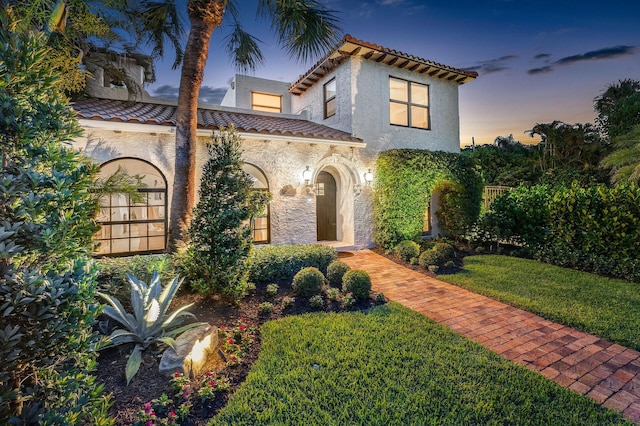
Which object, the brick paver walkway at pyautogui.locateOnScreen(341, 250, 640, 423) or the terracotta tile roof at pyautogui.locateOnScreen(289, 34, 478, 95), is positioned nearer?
the brick paver walkway at pyautogui.locateOnScreen(341, 250, 640, 423)

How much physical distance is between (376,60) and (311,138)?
444 cm

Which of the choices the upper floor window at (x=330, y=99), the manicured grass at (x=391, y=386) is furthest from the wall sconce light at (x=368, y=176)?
the manicured grass at (x=391, y=386)

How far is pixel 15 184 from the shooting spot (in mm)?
1703

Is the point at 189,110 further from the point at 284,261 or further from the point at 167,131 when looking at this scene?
the point at 284,261

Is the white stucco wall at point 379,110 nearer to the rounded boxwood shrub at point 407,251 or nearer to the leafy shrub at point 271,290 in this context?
the rounded boxwood shrub at point 407,251

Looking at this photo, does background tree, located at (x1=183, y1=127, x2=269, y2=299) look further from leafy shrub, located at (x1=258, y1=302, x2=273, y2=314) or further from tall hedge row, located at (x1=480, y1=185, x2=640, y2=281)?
tall hedge row, located at (x1=480, y1=185, x2=640, y2=281)

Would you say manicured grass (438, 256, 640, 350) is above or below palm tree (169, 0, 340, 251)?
below

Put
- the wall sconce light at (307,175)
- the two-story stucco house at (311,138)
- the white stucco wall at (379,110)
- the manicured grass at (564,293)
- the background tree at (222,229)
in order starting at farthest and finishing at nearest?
the white stucco wall at (379,110) < the wall sconce light at (307,175) < the two-story stucco house at (311,138) < the background tree at (222,229) < the manicured grass at (564,293)

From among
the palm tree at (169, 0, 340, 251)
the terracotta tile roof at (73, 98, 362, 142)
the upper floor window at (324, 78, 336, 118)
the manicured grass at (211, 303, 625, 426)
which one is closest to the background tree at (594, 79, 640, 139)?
the upper floor window at (324, 78, 336, 118)

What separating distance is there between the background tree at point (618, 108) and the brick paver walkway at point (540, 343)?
1694cm

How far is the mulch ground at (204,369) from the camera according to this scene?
2947 millimetres

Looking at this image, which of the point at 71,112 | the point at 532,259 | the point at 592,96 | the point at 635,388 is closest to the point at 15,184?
the point at 71,112

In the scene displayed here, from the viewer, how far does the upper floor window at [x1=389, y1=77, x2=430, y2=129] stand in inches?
479

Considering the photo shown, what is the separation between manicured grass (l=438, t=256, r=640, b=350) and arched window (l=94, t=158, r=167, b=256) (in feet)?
26.6
